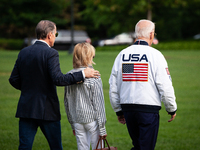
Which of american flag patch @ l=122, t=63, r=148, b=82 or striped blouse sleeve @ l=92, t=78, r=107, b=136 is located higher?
american flag patch @ l=122, t=63, r=148, b=82

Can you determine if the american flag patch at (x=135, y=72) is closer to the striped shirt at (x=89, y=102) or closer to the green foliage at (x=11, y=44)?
the striped shirt at (x=89, y=102)

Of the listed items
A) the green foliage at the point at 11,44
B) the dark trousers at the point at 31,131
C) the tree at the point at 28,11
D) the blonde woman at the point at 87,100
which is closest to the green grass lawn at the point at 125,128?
the blonde woman at the point at 87,100

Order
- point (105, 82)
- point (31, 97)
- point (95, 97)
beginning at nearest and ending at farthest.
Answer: point (31, 97)
point (95, 97)
point (105, 82)


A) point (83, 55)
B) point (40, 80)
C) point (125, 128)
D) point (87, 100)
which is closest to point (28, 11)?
point (125, 128)

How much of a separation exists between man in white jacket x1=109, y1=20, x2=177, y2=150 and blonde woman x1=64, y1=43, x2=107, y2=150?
38cm

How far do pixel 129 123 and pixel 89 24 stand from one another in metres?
50.3

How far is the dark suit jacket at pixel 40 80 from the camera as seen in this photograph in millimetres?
3582

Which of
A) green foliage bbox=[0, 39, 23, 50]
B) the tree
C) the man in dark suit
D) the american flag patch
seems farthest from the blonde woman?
green foliage bbox=[0, 39, 23, 50]

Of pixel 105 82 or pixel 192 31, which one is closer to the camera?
pixel 105 82

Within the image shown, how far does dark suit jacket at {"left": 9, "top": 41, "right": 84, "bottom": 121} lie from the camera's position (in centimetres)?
358

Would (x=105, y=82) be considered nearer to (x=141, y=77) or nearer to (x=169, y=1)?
(x=141, y=77)

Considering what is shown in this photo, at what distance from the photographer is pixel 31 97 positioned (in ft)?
11.8

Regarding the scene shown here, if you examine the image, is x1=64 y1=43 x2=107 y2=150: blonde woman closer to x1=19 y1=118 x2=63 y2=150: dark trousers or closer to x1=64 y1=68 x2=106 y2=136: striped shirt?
x1=64 y1=68 x2=106 y2=136: striped shirt

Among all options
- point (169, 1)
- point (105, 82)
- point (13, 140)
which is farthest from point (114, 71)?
point (169, 1)
